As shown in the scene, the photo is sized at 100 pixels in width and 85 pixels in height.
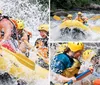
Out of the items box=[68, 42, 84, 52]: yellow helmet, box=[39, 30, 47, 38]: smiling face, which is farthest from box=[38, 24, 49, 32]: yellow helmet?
box=[68, 42, 84, 52]: yellow helmet

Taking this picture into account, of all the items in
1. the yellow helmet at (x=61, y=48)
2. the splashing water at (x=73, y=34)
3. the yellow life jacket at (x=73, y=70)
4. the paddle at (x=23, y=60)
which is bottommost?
the yellow life jacket at (x=73, y=70)

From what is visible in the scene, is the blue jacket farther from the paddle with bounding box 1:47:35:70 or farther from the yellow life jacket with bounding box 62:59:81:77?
the paddle with bounding box 1:47:35:70

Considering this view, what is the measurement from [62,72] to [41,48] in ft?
0.87

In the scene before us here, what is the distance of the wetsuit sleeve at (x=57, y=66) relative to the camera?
2934mm

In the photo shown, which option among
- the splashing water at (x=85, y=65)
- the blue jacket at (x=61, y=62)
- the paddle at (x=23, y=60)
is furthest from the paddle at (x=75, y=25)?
the paddle at (x=23, y=60)

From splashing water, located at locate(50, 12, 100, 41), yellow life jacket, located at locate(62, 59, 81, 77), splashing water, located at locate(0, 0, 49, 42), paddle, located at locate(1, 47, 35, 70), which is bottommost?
yellow life jacket, located at locate(62, 59, 81, 77)

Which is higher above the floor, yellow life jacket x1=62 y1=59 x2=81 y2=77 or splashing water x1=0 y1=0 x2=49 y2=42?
splashing water x1=0 y1=0 x2=49 y2=42

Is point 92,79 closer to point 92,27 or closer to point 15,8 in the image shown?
point 92,27

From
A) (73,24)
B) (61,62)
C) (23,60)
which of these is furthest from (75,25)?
(23,60)

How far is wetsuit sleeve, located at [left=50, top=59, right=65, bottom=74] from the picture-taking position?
2934 millimetres

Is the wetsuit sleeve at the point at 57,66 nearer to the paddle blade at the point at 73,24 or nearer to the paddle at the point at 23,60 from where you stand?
the paddle at the point at 23,60

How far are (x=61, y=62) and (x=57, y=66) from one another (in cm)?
5

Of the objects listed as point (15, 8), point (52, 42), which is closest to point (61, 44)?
point (52, 42)

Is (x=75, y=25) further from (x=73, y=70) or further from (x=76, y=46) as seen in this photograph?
(x=73, y=70)
